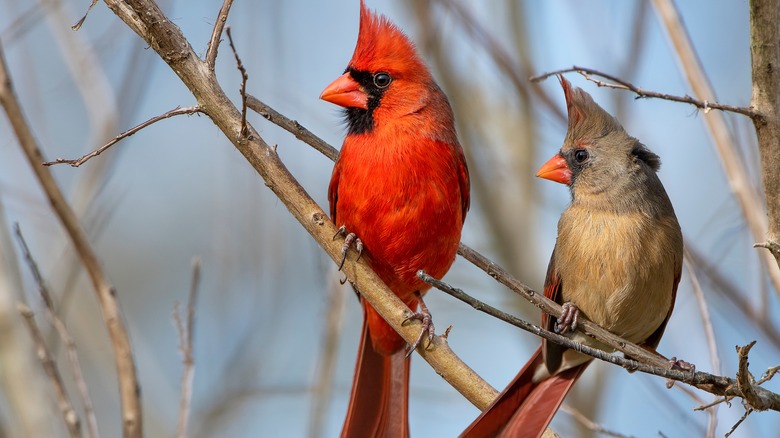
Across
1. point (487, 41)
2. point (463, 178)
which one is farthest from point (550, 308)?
point (487, 41)

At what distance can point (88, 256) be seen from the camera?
2328 mm

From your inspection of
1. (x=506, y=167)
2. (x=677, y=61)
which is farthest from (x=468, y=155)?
(x=677, y=61)

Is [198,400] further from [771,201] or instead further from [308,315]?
[771,201]

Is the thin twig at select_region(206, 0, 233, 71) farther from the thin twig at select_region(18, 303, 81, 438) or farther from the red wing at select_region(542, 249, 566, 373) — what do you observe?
the red wing at select_region(542, 249, 566, 373)

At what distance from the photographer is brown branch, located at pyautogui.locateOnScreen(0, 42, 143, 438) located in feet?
7.37

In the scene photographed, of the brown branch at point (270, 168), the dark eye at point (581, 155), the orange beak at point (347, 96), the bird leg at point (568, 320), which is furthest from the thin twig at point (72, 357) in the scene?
the dark eye at point (581, 155)

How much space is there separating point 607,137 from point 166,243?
4.43m

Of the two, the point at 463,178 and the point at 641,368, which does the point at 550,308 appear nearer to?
the point at 641,368

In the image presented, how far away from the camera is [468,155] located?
4.00 meters

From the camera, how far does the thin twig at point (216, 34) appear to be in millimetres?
2102

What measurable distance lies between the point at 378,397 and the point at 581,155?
1086 mm

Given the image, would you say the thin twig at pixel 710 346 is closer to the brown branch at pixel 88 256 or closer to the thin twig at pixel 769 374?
the thin twig at pixel 769 374

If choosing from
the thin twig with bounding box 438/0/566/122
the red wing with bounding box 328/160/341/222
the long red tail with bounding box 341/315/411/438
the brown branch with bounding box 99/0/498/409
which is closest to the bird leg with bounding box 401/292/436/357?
the brown branch with bounding box 99/0/498/409

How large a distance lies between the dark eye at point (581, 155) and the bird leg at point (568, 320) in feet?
1.71
